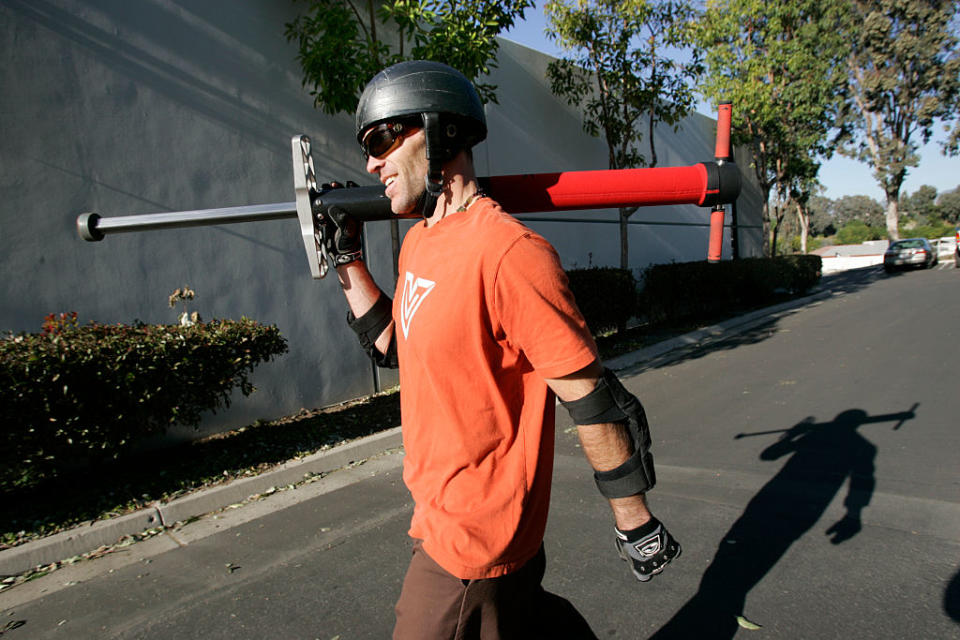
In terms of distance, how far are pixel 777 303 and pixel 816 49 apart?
295 inches

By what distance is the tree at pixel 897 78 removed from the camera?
3278 centimetres

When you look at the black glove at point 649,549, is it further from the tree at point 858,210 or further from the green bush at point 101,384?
the tree at point 858,210

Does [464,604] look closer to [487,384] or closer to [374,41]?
[487,384]

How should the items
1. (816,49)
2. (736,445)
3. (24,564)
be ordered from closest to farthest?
(24,564)
(736,445)
(816,49)

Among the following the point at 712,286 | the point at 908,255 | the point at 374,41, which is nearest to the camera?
the point at 374,41

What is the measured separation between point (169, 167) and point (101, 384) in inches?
110

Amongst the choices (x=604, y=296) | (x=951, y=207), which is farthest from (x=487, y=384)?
(x=951, y=207)

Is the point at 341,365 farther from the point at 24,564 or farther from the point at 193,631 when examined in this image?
the point at 193,631

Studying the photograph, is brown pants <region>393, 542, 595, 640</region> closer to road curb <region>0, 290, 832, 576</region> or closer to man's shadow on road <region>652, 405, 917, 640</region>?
man's shadow on road <region>652, 405, 917, 640</region>

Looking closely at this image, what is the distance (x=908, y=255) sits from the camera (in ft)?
92.7

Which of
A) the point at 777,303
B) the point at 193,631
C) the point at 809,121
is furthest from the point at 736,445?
the point at 809,121

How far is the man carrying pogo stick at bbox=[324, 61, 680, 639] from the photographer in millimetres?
1485

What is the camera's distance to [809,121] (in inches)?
731

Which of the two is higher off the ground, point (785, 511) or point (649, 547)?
point (649, 547)
